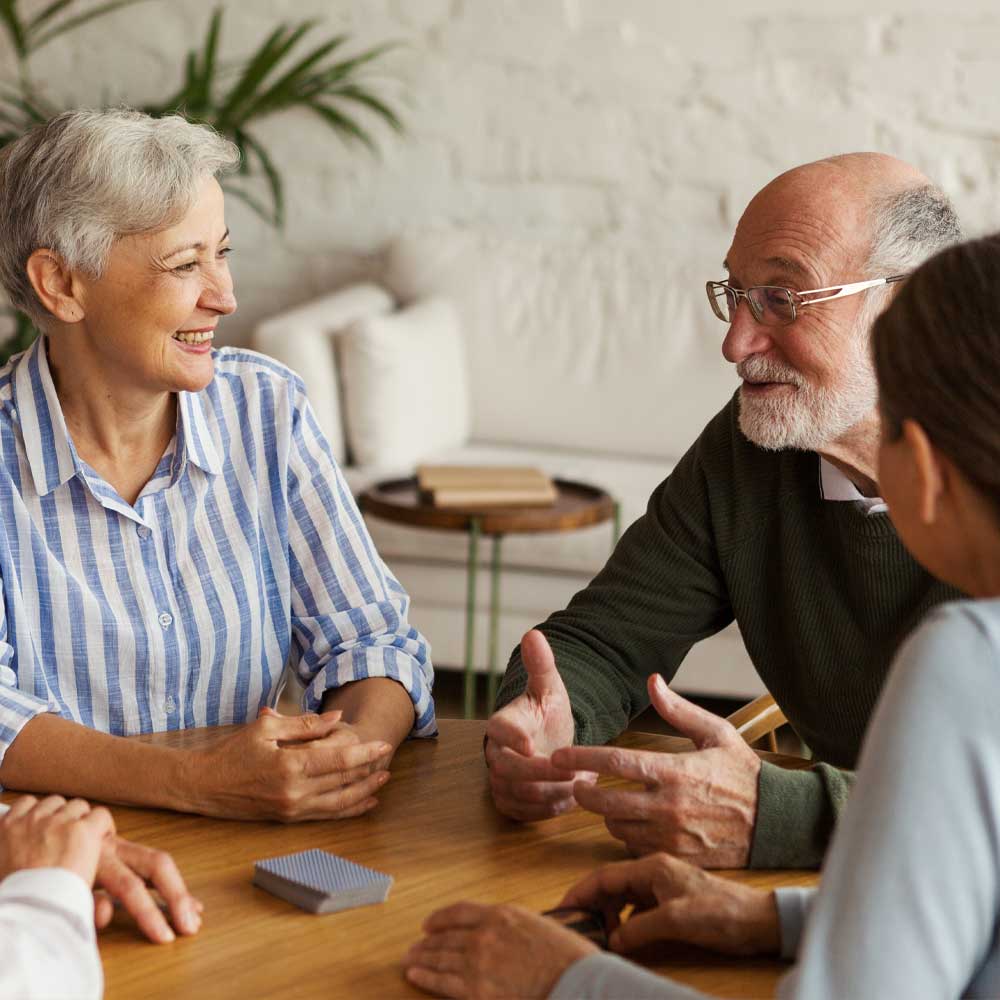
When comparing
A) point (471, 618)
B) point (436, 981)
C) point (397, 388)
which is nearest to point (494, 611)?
point (471, 618)

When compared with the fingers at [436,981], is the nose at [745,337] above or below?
above

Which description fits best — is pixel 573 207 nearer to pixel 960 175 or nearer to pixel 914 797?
pixel 960 175

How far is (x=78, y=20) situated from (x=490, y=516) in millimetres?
2280

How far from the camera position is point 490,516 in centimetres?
328

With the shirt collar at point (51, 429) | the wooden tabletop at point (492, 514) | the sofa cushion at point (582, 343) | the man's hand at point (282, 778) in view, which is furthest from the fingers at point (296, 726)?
the sofa cushion at point (582, 343)

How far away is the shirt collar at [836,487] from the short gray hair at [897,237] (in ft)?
0.56

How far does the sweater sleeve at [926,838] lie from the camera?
2.62 ft

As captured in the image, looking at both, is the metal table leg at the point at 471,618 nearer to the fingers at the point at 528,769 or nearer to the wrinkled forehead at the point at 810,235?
the wrinkled forehead at the point at 810,235

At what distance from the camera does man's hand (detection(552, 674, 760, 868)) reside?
1.31 metres

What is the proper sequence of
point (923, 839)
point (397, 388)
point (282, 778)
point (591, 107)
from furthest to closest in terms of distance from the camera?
point (591, 107) → point (397, 388) → point (282, 778) → point (923, 839)

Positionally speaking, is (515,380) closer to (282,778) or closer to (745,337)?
(745,337)

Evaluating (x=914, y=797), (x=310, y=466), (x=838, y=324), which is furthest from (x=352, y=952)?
(x=838, y=324)

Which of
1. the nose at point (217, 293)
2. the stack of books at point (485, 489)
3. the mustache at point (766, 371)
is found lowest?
the stack of books at point (485, 489)

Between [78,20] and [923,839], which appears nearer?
[923,839]
